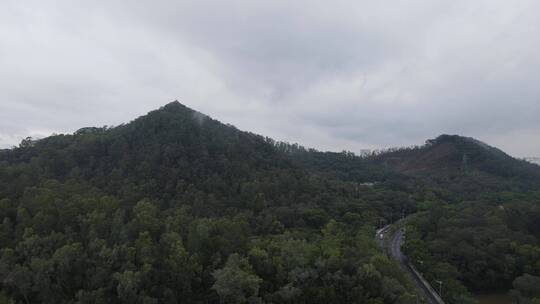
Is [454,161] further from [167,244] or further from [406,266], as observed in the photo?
[167,244]

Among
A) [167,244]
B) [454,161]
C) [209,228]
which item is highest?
[454,161]

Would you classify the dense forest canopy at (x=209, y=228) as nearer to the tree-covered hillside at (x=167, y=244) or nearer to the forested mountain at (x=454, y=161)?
the tree-covered hillside at (x=167, y=244)

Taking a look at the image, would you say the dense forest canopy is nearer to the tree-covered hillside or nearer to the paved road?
the tree-covered hillside

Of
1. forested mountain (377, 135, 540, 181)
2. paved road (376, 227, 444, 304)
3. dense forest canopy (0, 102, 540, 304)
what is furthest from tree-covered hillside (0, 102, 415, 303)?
forested mountain (377, 135, 540, 181)

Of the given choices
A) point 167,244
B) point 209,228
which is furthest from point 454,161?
point 167,244

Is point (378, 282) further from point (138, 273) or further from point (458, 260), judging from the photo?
point (458, 260)
